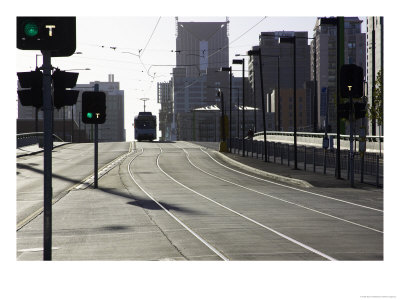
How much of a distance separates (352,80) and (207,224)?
1086 cm

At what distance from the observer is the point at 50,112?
31.5 ft

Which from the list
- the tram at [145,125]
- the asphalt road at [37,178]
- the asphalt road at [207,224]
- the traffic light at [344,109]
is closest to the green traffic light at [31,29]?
the asphalt road at [207,224]

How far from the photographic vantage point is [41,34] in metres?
9.28

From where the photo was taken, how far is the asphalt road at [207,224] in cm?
1280

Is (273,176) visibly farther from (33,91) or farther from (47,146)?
(47,146)

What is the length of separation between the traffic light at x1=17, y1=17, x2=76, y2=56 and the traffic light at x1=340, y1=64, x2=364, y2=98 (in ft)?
57.6

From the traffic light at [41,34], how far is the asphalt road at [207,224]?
4240 mm

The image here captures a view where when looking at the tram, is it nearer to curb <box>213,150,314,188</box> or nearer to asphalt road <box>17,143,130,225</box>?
asphalt road <box>17,143,130,225</box>

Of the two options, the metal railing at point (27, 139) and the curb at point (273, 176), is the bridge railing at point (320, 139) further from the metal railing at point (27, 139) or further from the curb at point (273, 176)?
the metal railing at point (27, 139)

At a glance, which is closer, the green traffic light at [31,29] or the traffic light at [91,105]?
the green traffic light at [31,29]

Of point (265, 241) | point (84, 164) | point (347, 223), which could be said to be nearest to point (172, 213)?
point (347, 223)

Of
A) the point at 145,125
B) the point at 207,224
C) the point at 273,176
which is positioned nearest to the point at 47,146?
the point at 207,224

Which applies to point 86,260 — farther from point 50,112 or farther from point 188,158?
point 188,158
